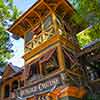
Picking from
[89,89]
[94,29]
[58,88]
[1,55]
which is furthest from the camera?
[1,55]

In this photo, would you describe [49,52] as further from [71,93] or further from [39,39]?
[71,93]

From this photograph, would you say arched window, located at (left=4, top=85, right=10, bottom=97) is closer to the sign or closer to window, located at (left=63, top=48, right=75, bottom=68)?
the sign

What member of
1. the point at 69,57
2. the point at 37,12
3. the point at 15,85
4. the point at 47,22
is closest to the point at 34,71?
the point at 69,57

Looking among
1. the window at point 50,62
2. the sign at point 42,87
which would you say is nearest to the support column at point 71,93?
the sign at point 42,87

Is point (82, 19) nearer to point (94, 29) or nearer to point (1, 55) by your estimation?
point (94, 29)

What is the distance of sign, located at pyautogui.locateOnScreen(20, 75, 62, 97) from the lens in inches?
492

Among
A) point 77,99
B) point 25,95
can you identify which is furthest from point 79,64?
point 25,95

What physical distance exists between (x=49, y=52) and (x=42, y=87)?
8.20 ft

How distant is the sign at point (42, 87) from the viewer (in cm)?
1249

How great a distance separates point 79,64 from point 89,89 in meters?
2.05

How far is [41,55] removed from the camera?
14.7 metres

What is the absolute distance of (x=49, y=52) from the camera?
47.0 ft

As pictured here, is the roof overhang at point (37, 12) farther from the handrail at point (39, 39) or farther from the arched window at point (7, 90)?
the arched window at point (7, 90)

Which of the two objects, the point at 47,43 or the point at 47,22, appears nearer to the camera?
the point at 47,43
